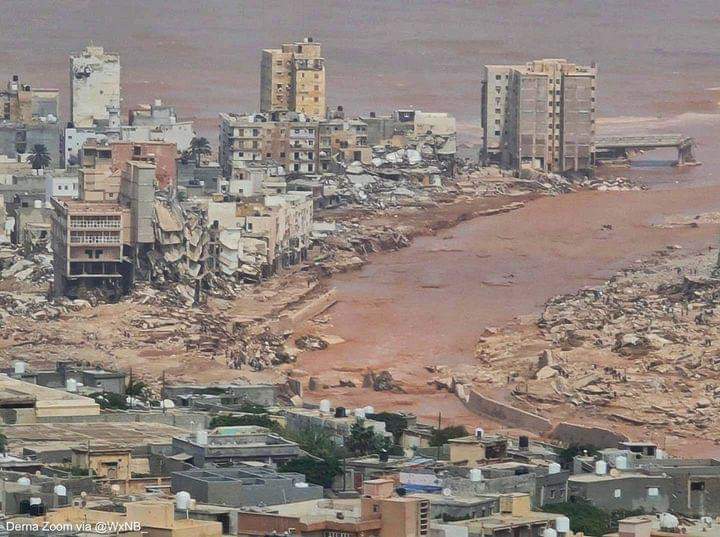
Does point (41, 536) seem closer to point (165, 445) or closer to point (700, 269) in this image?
point (165, 445)

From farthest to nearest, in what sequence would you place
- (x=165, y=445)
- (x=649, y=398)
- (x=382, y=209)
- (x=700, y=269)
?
1. (x=382, y=209)
2. (x=700, y=269)
3. (x=649, y=398)
4. (x=165, y=445)

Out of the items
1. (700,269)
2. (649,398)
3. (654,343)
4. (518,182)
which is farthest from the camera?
(518,182)

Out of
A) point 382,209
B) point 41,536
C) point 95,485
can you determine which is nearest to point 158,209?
point 382,209

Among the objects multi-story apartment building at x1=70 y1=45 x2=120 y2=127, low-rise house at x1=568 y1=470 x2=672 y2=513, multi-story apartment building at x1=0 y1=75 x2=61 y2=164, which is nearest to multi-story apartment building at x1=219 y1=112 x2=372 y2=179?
multi-story apartment building at x1=70 y1=45 x2=120 y2=127

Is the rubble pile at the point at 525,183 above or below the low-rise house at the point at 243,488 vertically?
below

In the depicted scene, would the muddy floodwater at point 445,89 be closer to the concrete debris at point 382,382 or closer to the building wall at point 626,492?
the concrete debris at point 382,382

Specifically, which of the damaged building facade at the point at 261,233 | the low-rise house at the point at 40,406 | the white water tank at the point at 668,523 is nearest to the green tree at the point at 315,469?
the low-rise house at the point at 40,406
